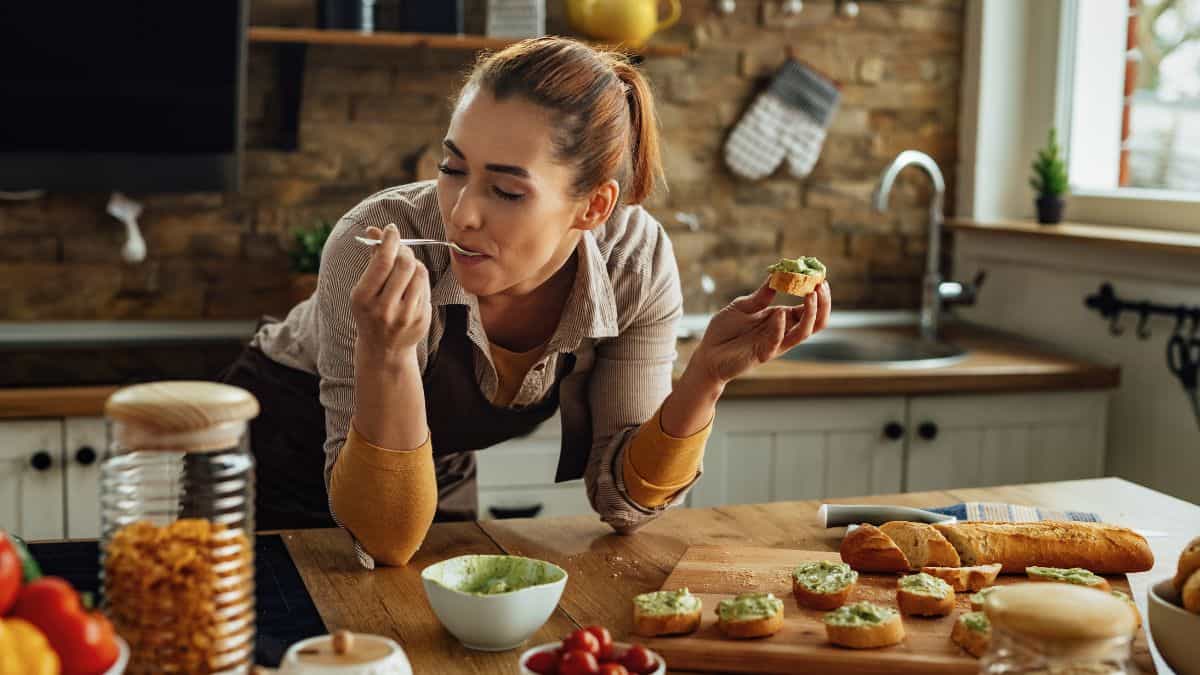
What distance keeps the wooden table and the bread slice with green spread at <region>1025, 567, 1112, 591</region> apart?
5 centimetres

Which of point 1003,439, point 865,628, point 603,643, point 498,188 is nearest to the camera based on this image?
point 603,643

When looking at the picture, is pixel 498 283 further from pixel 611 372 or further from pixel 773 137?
pixel 773 137

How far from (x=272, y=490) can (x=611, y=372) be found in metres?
0.62

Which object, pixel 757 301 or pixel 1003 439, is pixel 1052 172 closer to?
pixel 1003 439

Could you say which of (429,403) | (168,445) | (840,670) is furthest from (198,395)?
(429,403)

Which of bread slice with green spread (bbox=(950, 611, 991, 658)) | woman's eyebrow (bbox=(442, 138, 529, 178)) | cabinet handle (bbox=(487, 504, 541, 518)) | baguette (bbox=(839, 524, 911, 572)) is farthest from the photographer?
cabinet handle (bbox=(487, 504, 541, 518))

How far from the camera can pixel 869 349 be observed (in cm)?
331

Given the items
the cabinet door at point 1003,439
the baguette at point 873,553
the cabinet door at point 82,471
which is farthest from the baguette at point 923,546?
the cabinet door at point 82,471

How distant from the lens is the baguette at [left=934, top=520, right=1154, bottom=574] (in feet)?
4.98

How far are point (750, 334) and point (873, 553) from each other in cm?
35

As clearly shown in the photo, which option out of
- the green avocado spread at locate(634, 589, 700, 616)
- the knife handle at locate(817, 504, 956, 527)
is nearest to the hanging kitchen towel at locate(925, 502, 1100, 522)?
the knife handle at locate(817, 504, 956, 527)

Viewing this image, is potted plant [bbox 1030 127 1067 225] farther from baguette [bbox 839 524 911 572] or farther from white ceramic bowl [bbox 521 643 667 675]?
white ceramic bowl [bbox 521 643 667 675]

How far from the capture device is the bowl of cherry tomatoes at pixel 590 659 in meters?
1.12

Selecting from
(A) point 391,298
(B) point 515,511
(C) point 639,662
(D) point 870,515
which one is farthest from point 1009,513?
(B) point 515,511
